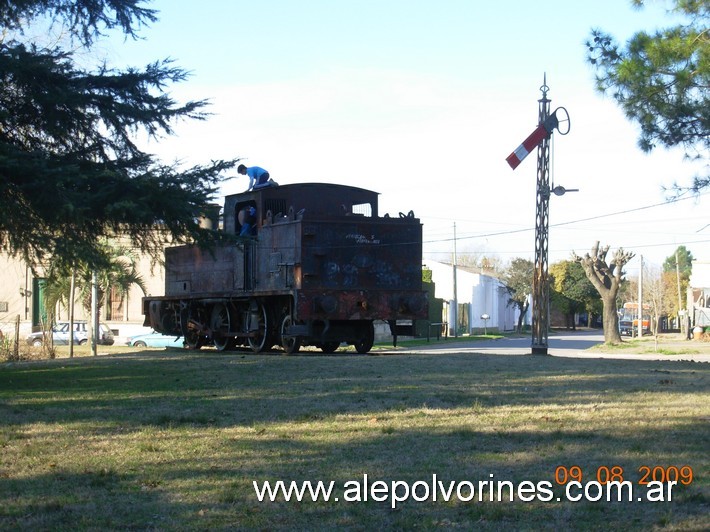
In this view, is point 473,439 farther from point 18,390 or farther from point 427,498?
point 18,390

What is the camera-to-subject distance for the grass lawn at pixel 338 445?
228 inches

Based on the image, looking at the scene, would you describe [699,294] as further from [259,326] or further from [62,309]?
[259,326]

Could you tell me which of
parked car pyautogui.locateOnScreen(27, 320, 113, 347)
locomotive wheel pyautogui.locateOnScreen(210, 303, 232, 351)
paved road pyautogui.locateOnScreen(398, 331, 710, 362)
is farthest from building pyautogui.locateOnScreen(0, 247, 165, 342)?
locomotive wheel pyautogui.locateOnScreen(210, 303, 232, 351)

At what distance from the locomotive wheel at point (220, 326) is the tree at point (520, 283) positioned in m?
58.2

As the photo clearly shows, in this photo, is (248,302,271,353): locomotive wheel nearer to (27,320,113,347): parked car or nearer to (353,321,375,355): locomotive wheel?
(353,321,375,355): locomotive wheel

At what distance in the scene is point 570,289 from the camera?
85938mm

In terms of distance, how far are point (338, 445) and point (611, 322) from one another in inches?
1398

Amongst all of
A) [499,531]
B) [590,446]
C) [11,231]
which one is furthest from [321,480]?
[11,231]

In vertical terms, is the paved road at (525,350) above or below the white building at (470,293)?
below

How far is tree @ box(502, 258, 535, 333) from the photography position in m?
80.3

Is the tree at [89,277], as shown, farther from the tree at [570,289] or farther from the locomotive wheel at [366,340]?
the tree at [570,289]

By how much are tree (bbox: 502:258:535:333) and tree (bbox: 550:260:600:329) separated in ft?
11.3

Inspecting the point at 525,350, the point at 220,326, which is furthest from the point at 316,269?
the point at 525,350

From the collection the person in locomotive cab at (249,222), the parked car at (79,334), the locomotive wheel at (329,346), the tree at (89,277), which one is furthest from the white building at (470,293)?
the person in locomotive cab at (249,222)
